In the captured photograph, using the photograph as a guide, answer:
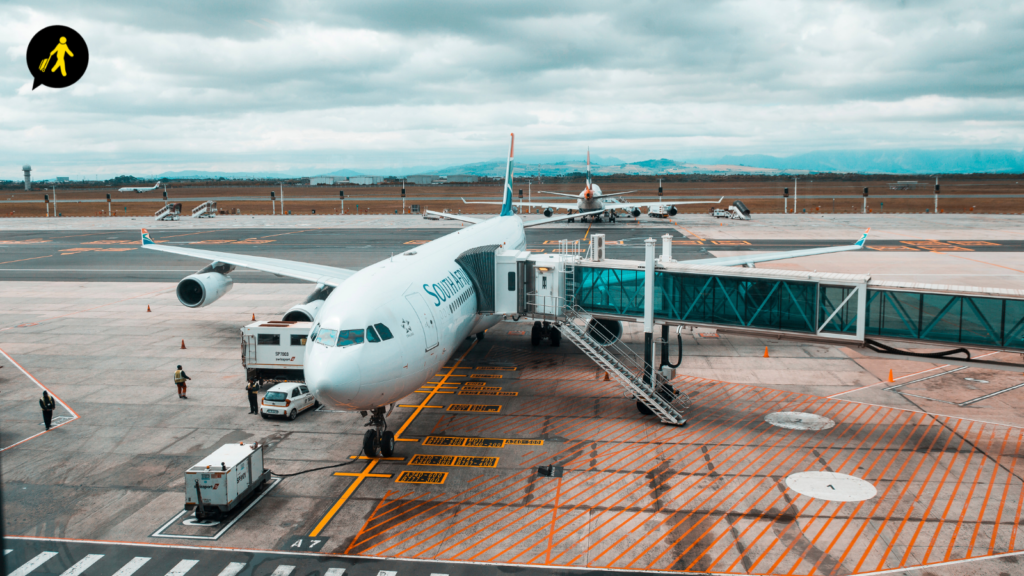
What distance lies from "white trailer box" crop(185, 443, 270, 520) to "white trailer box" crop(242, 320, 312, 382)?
9.58m

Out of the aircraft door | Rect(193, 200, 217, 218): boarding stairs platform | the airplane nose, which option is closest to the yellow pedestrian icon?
the airplane nose

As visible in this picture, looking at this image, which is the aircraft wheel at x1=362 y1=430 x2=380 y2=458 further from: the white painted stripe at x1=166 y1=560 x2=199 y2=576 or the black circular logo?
the black circular logo

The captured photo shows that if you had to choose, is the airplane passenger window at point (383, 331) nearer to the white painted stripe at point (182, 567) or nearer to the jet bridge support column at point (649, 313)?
the white painted stripe at point (182, 567)

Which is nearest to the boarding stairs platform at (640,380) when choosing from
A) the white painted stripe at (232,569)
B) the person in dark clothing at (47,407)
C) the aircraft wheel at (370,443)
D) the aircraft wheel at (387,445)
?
the aircraft wheel at (387,445)

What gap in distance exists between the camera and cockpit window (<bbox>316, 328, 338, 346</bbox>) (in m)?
19.3

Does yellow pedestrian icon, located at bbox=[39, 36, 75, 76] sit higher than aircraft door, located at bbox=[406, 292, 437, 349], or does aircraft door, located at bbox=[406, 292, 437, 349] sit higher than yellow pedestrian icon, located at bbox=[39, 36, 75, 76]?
yellow pedestrian icon, located at bbox=[39, 36, 75, 76]

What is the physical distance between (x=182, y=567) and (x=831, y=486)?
17879mm

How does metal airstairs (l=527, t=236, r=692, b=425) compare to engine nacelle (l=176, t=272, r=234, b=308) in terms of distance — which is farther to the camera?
engine nacelle (l=176, t=272, r=234, b=308)

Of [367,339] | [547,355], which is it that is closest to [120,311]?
[547,355]

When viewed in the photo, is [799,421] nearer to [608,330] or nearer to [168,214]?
[608,330]

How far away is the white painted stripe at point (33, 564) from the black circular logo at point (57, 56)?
14.6 metres

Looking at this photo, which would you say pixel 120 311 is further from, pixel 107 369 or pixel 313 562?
pixel 313 562

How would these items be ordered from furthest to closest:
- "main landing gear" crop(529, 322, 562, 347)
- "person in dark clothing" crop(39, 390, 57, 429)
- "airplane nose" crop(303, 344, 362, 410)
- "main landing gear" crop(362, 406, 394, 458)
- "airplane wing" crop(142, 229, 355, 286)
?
"main landing gear" crop(529, 322, 562, 347)
"airplane wing" crop(142, 229, 355, 286)
"person in dark clothing" crop(39, 390, 57, 429)
"main landing gear" crop(362, 406, 394, 458)
"airplane nose" crop(303, 344, 362, 410)

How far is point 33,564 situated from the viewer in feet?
53.9
